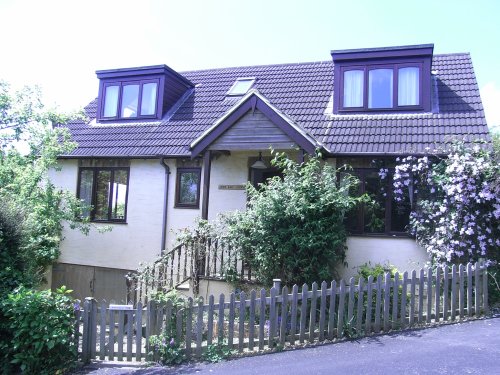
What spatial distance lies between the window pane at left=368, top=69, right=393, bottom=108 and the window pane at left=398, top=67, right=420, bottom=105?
10.8 inches

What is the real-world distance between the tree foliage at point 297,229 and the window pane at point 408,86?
4276 millimetres

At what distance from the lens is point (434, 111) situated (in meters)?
12.3

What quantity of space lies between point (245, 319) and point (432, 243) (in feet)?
15.8

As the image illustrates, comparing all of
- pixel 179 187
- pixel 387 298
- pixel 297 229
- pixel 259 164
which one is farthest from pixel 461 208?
pixel 179 187

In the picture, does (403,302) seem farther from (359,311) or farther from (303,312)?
(303,312)

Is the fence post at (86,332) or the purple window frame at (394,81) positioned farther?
the purple window frame at (394,81)

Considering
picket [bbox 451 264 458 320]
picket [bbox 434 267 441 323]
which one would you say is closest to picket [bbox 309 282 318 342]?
picket [bbox 434 267 441 323]

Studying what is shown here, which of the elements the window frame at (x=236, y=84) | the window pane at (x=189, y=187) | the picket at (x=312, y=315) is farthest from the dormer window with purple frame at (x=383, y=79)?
the picket at (x=312, y=315)

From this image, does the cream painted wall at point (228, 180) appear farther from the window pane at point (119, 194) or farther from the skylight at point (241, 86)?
the skylight at point (241, 86)

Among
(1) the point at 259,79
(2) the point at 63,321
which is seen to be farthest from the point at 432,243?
(1) the point at 259,79

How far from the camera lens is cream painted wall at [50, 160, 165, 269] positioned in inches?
531

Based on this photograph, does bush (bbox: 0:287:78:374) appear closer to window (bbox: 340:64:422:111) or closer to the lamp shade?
the lamp shade

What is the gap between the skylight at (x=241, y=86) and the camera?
51.3 feet

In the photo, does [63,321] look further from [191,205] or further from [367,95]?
[367,95]
